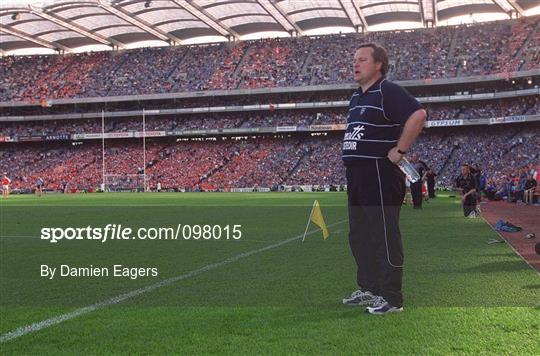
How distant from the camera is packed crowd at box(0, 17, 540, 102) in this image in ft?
192

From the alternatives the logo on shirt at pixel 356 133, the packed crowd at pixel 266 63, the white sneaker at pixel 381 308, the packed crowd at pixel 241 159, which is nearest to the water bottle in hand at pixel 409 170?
the logo on shirt at pixel 356 133

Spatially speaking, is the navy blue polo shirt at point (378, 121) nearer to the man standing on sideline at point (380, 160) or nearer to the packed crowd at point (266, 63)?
the man standing on sideline at point (380, 160)

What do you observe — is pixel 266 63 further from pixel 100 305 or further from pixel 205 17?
pixel 100 305

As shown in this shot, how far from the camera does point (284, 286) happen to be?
20.0ft

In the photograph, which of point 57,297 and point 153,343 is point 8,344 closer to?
point 153,343

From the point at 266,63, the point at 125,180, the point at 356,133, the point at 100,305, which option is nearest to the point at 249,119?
the point at 266,63

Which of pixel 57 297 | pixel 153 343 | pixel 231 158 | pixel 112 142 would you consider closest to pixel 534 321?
pixel 153 343

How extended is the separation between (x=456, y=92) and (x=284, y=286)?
187ft

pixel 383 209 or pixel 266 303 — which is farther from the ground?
pixel 383 209

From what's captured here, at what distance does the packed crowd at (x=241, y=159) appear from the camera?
176ft

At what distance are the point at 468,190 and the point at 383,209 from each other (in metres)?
12.3

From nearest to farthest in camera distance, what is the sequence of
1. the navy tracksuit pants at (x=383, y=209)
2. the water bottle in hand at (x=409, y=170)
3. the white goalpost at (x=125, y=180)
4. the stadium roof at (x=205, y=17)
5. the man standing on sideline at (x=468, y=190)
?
1. the water bottle in hand at (x=409, y=170)
2. the navy tracksuit pants at (x=383, y=209)
3. the man standing on sideline at (x=468, y=190)
4. the stadium roof at (x=205, y=17)
5. the white goalpost at (x=125, y=180)

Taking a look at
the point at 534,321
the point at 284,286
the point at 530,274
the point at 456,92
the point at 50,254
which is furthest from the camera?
the point at 456,92

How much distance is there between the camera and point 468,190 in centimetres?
1638
